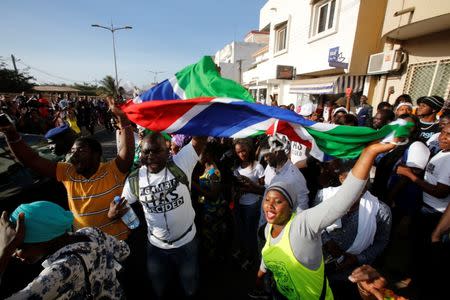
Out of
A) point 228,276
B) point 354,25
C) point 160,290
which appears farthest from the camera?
point 354,25

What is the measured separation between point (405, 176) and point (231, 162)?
210cm

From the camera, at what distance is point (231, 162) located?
11.1ft

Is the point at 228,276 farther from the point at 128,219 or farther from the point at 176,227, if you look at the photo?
the point at 128,219

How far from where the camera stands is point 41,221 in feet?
4.28

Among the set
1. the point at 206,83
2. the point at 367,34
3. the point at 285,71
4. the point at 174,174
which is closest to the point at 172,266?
the point at 174,174

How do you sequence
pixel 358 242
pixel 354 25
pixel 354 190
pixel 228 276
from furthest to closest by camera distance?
pixel 354 25, pixel 228 276, pixel 358 242, pixel 354 190

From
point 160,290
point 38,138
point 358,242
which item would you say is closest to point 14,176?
point 38,138

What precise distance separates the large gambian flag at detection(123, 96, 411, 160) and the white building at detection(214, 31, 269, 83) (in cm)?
2957

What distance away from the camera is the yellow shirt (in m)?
2.07

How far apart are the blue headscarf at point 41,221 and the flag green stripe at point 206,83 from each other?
5.51 ft

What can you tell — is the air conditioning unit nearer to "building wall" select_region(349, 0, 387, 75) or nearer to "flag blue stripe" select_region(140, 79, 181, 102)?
"building wall" select_region(349, 0, 387, 75)

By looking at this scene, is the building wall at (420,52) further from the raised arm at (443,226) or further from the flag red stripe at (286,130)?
the flag red stripe at (286,130)

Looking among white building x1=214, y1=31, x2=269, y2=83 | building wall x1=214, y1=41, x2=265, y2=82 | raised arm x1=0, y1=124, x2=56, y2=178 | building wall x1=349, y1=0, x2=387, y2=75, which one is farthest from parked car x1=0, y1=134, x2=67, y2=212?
building wall x1=214, y1=41, x2=265, y2=82

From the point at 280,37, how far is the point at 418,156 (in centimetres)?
1477
